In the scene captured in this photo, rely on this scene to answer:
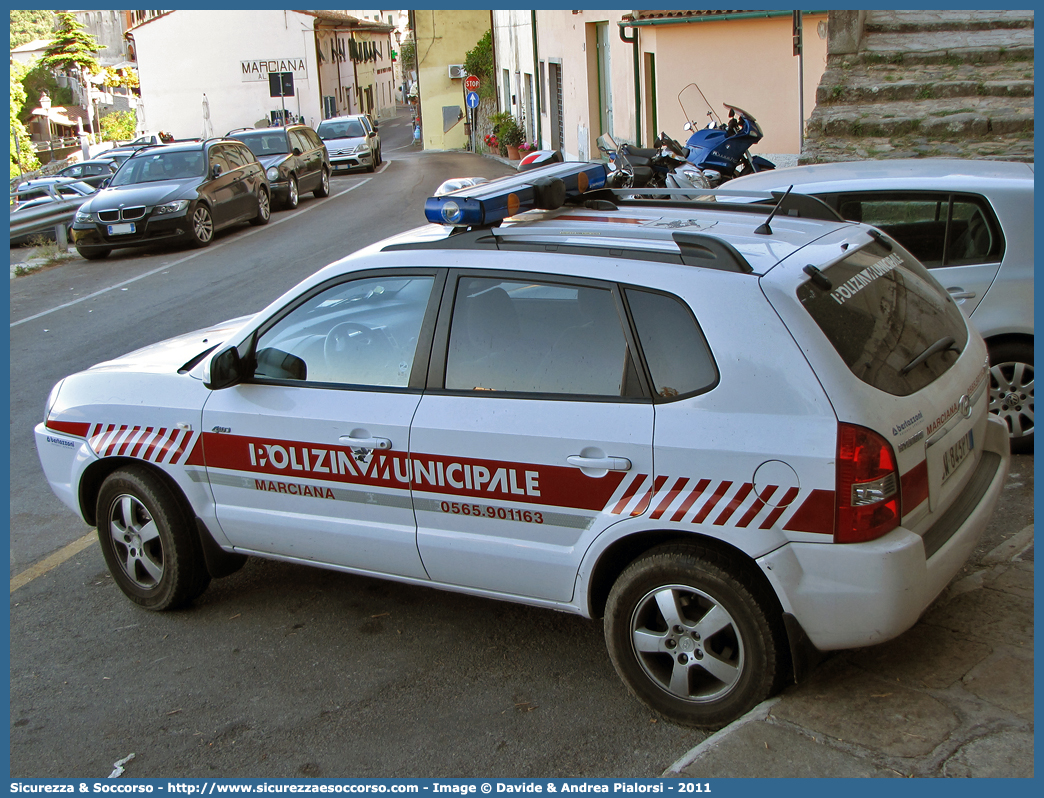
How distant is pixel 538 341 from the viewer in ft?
12.4

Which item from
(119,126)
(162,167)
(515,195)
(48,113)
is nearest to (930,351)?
(515,195)

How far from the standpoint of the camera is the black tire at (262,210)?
64.8ft

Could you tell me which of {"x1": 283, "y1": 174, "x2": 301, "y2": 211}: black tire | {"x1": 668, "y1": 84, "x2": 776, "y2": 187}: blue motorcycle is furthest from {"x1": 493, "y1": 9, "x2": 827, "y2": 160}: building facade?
{"x1": 283, "y1": 174, "x2": 301, "y2": 211}: black tire

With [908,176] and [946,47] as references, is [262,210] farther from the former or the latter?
[908,176]

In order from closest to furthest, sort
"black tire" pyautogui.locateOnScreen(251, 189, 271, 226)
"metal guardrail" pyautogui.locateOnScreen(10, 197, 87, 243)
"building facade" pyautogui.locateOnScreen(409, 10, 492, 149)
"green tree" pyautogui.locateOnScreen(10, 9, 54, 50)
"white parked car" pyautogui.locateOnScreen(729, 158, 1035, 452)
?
"white parked car" pyautogui.locateOnScreen(729, 158, 1035, 452) < "metal guardrail" pyautogui.locateOnScreen(10, 197, 87, 243) < "black tire" pyautogui.locateOnScreen(251, 189, 271, 226) < "building facade" pyautogui.locateOnScreen(409, 10, 492, 149) < "green tree" pyautogui.locateOnScreen(10, 9, 54, 50)

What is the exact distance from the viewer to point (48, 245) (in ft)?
61.6

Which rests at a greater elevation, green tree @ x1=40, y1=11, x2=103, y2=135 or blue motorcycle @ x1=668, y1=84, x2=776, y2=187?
green tree @ x1=40, y1=11, x2=103, y2=135

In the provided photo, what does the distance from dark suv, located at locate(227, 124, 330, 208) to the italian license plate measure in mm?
19625

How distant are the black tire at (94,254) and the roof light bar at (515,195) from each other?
14.1 meters

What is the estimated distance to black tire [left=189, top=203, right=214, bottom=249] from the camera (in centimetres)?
1700

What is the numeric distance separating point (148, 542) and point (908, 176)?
4525 millimetres

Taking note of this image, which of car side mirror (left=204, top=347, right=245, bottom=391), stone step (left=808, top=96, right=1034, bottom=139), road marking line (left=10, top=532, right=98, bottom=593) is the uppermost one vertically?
stone step (left=808, top=96, right=1034, bottom=139)

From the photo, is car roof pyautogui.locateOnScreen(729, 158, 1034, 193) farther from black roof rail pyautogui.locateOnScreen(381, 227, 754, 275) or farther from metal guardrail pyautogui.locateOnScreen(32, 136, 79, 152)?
metal guardrail pyautogui.locateOnScreen(32, 136, 79, 152)

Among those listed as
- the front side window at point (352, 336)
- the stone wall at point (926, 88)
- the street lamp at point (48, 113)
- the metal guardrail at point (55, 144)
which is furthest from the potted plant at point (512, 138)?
the metal guardrail at point (55, 144)
